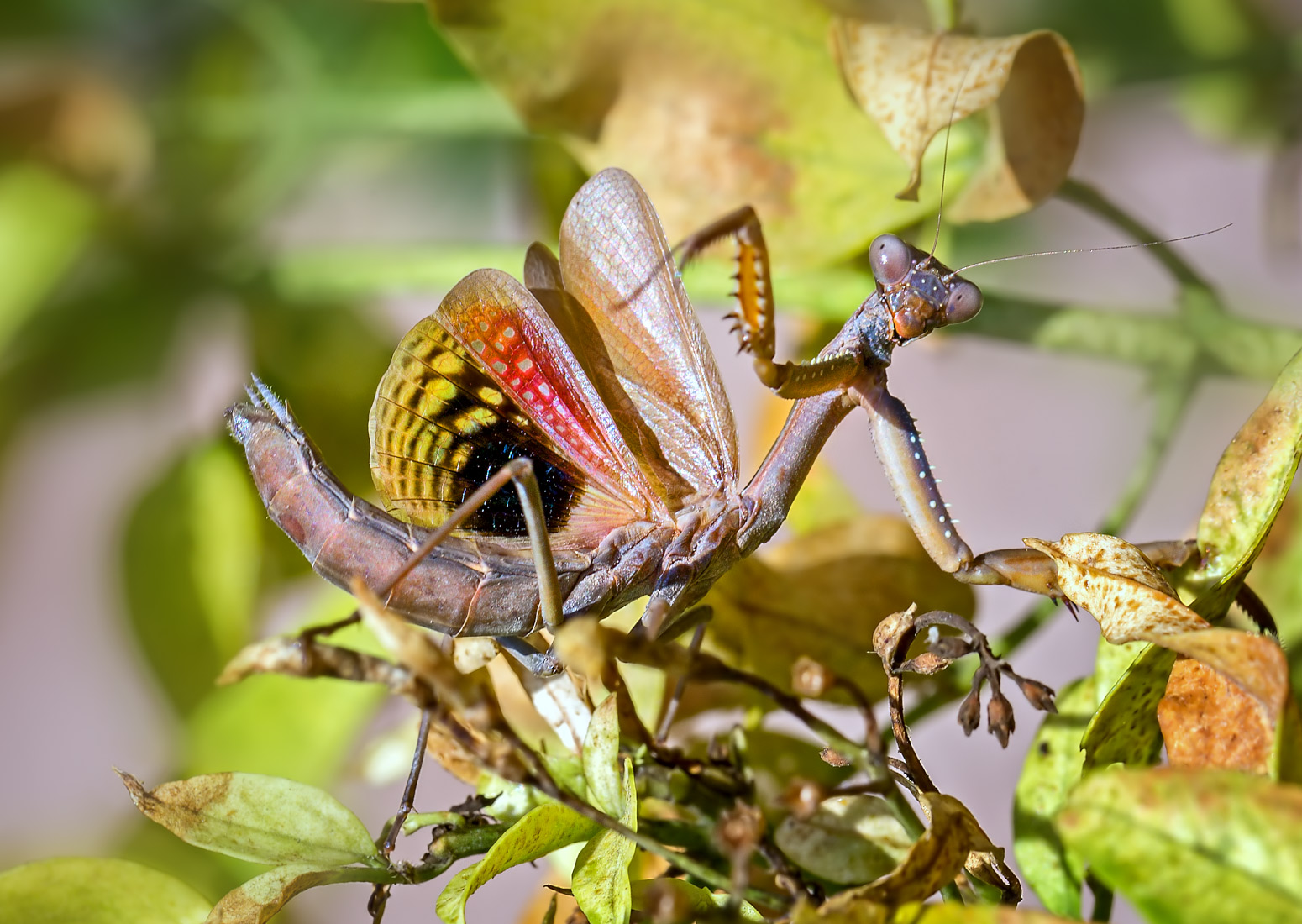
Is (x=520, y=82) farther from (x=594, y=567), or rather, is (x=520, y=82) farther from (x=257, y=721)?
(x=257, y=721)

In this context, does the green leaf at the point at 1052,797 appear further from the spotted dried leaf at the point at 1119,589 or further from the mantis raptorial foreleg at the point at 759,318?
the mantis raptorial foreleg at the point at 759,318

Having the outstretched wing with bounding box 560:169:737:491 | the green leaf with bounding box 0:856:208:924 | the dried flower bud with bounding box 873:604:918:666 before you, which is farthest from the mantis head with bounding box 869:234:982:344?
the green leaf with bounding box 0:856:208:924

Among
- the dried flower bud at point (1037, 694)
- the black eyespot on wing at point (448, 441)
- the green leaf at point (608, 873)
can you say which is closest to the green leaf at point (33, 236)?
the black eyespot on wing at point (448, 441)

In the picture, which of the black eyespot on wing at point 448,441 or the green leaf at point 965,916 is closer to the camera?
the green leaf at point 965,916

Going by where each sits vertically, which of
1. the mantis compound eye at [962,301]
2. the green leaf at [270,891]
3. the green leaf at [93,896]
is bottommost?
the green leaf at [270,891]

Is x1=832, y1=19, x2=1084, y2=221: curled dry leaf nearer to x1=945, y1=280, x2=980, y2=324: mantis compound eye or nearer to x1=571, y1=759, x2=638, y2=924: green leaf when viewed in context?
x1=945, y1=280, x2=980, y2=324: mantis compound eye
